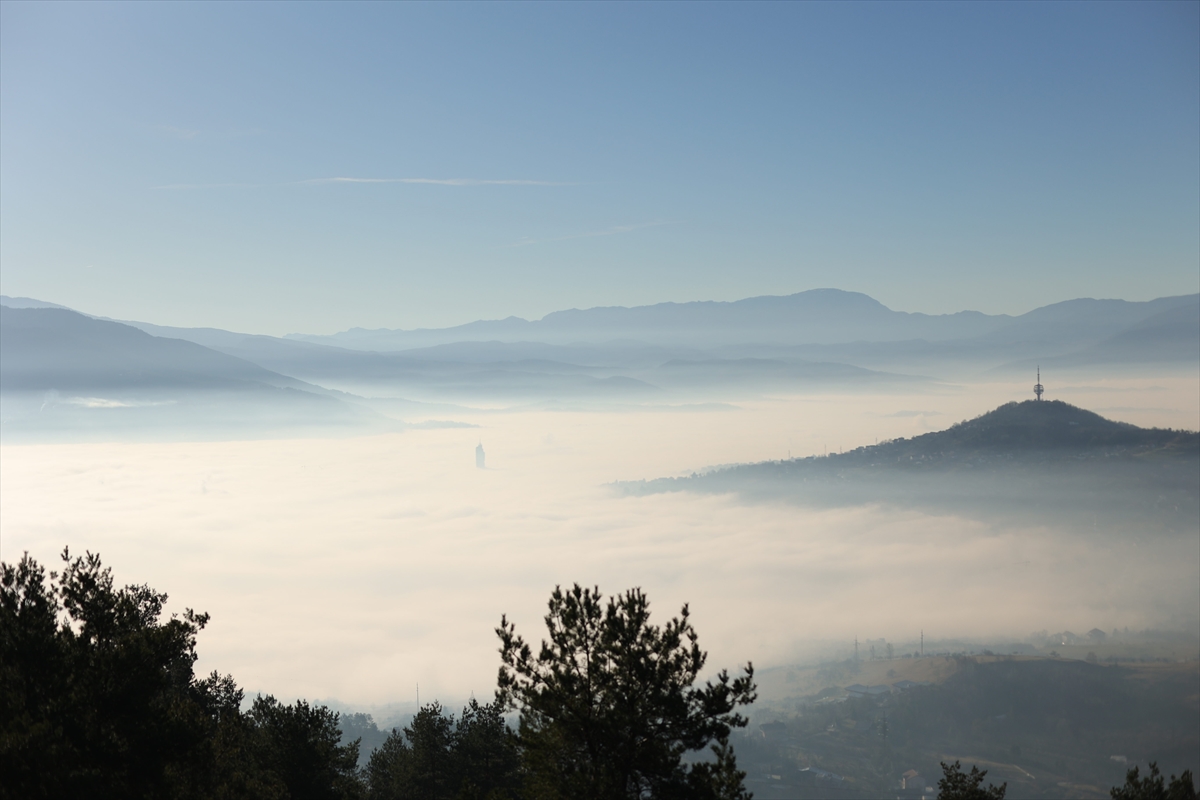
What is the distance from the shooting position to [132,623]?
Result: 24.0 meters

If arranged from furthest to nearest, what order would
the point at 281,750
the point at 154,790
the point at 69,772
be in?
1. the point at 281,750
2. the point at 154,790
3. the point at 69,772

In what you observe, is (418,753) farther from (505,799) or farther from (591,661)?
(591,661)

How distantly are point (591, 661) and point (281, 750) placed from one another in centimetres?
1554

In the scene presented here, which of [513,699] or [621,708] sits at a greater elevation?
[621,708]

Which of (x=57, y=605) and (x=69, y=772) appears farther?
(x=57, y=605)

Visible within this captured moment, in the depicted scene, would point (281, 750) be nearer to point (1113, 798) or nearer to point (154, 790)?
point (154, 790)

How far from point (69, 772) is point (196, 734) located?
4542 millimetres

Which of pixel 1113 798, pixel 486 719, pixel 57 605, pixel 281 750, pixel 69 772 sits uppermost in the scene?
pixel 57 605

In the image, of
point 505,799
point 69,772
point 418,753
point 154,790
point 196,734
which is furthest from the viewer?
point 418,753

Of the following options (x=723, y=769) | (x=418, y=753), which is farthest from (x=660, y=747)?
(x=418, y=753)

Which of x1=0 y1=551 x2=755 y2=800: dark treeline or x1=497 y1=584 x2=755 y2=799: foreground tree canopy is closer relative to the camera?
x1=0 y1=551 x2=755 y2=800: dark treeline

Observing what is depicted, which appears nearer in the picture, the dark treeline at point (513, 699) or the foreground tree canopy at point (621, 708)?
the dark treeline at point (513, 699)

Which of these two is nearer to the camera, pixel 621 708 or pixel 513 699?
pixel 621 708

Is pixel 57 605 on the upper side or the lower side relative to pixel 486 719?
upper
